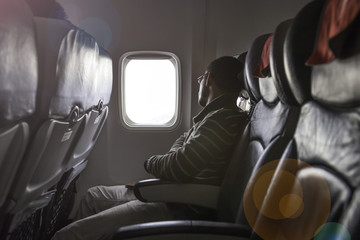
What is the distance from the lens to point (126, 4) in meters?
2.65

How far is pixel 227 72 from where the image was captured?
6.07 feet

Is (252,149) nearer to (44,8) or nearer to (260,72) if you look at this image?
(260,72)

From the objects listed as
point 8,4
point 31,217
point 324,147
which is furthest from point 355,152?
point 31,217

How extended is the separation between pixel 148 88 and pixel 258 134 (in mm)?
1571

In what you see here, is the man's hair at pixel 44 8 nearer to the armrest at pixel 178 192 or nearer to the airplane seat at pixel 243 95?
the armrest at pixel 178 192

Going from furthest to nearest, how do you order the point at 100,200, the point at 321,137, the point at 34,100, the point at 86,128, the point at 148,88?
the point at 148,88 < the point at 100,200 < the point at 86,128 < the point at 34,100 < the point at 321,137

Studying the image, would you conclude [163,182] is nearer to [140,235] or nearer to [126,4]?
[140,235]

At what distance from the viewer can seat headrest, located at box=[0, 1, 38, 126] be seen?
73cm

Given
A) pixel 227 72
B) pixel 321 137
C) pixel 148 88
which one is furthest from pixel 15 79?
pixel 148 88

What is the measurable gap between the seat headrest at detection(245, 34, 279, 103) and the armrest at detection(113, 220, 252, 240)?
19.1 inches

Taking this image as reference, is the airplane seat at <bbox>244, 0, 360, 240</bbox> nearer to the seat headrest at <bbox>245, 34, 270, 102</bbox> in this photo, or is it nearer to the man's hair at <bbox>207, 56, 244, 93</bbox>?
the seat headrest at <bbox>245, 34, 270, 102</bbox>

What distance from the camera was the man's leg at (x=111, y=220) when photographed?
158 centimetres

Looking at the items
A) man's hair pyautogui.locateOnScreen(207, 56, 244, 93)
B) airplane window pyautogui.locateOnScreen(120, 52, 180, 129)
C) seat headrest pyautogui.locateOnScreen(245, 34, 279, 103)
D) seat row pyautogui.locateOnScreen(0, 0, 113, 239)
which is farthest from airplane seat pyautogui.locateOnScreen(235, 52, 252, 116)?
seat row pyautogui.locateOnScreen(0, 0, 113, 239)

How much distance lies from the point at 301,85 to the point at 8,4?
74 cm
